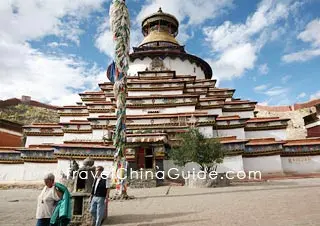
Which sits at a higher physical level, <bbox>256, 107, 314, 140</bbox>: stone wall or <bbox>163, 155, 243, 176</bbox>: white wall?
<bbox>256, 107, 314, 140</bbox>: stone wall

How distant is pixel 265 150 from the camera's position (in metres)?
17.7

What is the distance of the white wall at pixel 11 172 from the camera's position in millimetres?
18156

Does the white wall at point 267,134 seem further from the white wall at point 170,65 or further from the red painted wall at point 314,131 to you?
the white wall at point 170,65

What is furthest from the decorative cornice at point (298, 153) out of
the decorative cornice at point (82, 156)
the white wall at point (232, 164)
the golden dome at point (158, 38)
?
the golden dome at point (158, 38)

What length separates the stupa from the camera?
1639 centimetres

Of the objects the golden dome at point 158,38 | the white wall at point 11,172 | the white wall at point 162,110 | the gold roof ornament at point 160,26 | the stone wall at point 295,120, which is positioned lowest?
the white wall at point 11,172

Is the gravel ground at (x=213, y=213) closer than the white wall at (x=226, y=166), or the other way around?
the gravel ground at (x=213, y=213)

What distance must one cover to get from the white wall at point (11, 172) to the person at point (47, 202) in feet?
53.3

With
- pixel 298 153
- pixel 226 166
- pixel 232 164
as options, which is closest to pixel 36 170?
pixel 226 166

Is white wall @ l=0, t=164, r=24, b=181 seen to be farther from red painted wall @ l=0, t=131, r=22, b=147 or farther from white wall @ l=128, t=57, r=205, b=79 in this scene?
white wall @ l=128, t=57, r=205, b=79

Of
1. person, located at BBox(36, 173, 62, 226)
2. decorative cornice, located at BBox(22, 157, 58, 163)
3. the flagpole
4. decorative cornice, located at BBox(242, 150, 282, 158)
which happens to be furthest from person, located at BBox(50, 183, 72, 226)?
decorative cornice, located at BBox(242, 150, 282, 158)

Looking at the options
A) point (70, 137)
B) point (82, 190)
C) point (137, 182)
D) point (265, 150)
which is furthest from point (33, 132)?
point (265, 150)

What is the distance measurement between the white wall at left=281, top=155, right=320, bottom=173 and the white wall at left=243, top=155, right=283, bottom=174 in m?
0.92

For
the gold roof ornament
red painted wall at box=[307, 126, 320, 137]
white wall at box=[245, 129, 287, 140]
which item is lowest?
white wall at box=[245, 129, 287, 140]
